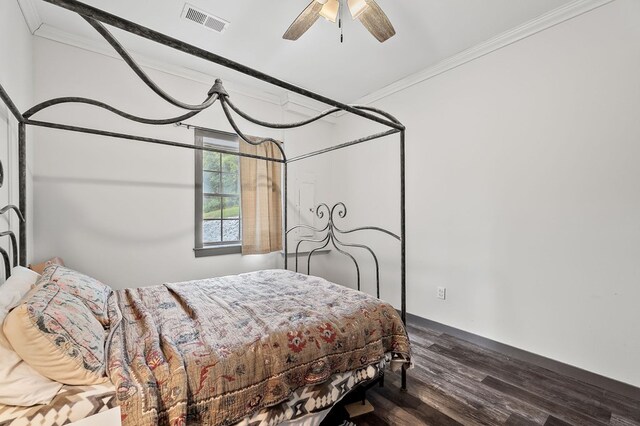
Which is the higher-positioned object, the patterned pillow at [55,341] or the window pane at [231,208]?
the window pane at [231,208]

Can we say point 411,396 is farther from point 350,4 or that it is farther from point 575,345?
point 350,4

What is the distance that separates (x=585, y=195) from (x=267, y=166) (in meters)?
2.92

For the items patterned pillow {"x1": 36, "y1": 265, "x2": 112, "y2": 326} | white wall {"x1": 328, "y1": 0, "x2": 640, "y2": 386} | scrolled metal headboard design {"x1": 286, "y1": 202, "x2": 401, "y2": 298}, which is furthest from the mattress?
white wall {"x1": 328, "y1": 0, "x2": 640, "y2": 386}

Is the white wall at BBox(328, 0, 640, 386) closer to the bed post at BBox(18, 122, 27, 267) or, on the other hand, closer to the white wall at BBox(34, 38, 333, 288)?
the white wall at BBox(34, 38, 333, 288)

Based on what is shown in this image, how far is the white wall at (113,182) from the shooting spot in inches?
88.7

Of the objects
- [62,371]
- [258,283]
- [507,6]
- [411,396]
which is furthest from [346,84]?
[62,371]

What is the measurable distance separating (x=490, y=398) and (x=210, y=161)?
3166 millimetres

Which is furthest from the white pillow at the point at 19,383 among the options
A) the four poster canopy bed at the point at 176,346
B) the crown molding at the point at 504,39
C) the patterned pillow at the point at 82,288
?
the crown molding at the point at 504,39

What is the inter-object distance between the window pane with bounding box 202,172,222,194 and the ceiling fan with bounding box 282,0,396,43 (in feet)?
5.55

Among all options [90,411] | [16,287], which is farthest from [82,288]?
[90,411]

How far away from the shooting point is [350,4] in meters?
1.78

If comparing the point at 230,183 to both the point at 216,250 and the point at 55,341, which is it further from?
the point at 55,341

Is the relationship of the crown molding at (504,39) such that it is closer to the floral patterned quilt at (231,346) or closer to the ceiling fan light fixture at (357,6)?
the ceiling fan light fixture at (357,6)

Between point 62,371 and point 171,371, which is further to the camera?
point 171,371
